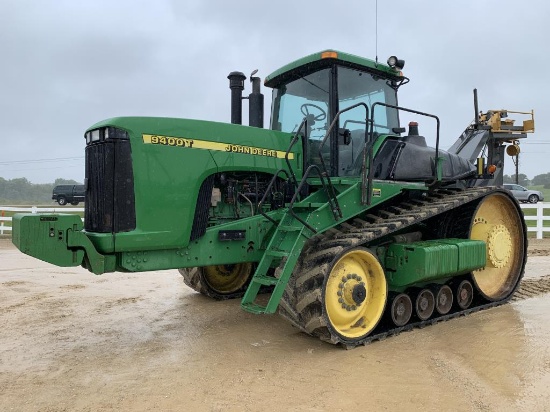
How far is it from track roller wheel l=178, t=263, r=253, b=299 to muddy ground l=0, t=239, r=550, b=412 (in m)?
0.22

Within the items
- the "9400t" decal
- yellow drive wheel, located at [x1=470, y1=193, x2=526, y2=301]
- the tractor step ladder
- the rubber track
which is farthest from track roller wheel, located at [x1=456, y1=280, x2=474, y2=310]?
the "9400t" decal

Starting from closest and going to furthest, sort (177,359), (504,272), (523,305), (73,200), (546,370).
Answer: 1. (546,370)
2. (177,359)
3. (523,305)
4. (504,272)
5. (73,200)

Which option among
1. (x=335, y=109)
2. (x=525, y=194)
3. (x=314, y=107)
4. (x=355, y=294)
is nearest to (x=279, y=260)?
(x=355, y=294)

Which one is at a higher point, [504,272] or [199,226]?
[199,226]

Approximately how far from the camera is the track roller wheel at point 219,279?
6855mm

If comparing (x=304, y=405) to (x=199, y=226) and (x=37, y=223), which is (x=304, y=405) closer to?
(x=199, y=226)

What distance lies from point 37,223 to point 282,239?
2289 millimetres

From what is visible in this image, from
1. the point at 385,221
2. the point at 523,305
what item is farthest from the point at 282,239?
the point at 523,305

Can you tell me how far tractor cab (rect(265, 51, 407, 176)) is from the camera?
5.56 metres

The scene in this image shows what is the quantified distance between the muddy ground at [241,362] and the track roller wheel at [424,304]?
200 mm

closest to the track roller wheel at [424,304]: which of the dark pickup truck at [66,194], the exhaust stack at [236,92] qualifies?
the exhaust stack at [236,92]

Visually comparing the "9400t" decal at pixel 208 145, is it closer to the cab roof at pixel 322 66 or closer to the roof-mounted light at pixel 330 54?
the cab roof at pixel 322 66

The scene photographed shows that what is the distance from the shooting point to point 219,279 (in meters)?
7.07

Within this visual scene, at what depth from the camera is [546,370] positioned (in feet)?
13.3
